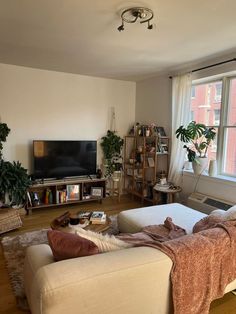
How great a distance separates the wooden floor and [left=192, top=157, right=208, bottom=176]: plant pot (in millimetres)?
1365

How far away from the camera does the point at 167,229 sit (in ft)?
7.47

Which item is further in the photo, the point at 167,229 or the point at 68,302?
the point at 167,229

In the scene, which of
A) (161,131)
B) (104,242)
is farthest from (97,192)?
(104,242)

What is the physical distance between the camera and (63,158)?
13.7ft

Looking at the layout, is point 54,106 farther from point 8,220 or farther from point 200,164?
point 200,164

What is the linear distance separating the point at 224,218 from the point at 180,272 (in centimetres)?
79

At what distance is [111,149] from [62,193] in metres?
1.27

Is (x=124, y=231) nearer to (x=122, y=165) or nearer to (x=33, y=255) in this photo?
(x=33, y=255)

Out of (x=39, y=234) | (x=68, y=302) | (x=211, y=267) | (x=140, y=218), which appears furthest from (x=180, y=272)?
(x=39, y=234)

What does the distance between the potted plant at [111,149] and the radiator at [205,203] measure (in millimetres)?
1647

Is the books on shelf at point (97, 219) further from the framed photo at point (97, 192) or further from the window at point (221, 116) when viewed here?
the window at point (221, 116)

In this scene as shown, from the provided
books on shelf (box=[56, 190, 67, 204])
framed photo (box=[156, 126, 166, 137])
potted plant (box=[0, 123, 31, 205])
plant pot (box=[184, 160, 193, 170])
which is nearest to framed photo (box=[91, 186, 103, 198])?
books on shelf (box=[56, 190, 67, 204])

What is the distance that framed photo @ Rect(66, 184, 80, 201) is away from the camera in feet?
13.8

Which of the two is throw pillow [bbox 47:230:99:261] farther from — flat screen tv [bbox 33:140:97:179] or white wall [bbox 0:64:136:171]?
white wall [bbox 0:64:136:171]
